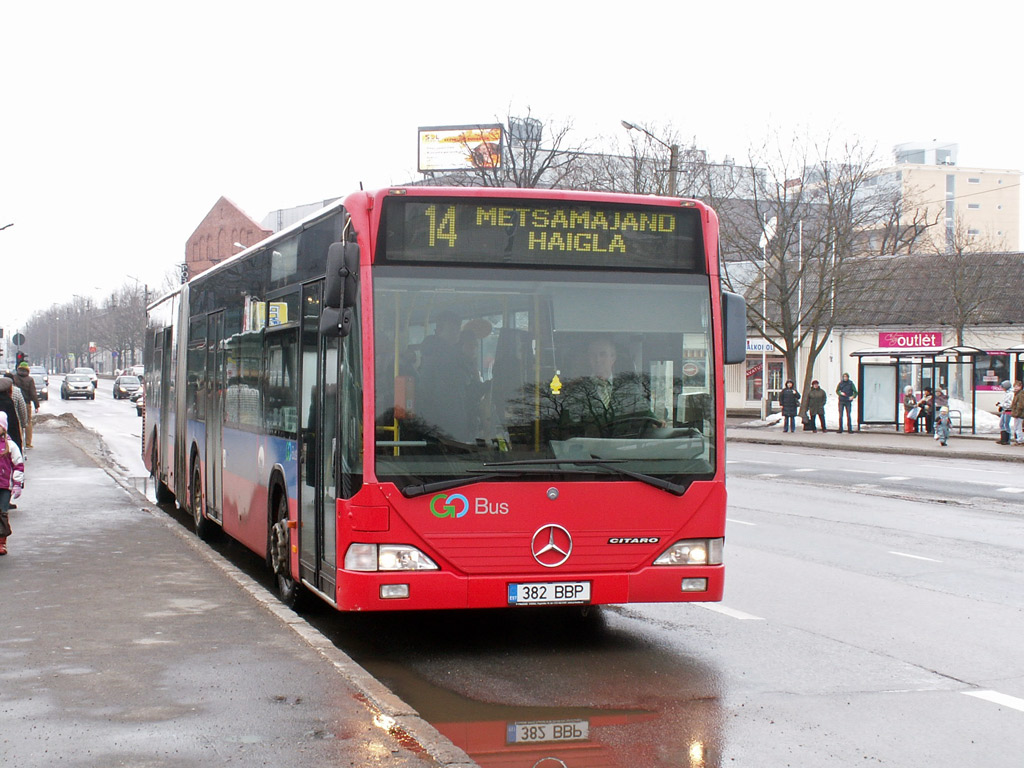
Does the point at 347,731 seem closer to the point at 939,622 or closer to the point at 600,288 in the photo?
the point at 600,288

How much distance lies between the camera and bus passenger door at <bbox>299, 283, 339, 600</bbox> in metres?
8.03

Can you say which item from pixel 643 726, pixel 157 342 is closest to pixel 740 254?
pixel 157 342

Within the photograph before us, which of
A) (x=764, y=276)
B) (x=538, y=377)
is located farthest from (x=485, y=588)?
(x=764, y=276)

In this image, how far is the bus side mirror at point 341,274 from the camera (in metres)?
7.46

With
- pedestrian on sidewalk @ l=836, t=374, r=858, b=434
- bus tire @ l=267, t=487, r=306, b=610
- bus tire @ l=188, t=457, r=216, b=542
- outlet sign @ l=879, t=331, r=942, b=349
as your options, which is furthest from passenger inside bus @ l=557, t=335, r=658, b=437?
outlet sign @ l=879, t=331, r=942, b=349

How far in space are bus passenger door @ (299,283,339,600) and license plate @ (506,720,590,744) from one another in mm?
1960

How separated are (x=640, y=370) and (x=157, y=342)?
1225cm

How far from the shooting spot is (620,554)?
25.7ft

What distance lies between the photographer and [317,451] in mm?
8391

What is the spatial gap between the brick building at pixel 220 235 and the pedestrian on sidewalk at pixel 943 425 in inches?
3176

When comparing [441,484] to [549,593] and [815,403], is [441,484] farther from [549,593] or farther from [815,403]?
[815,403]

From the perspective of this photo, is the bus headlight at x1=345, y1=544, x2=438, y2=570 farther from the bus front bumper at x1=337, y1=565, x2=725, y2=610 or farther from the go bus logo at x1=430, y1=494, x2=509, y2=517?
the go bus logo at x1=430, y1=494, x2=509, y2=517

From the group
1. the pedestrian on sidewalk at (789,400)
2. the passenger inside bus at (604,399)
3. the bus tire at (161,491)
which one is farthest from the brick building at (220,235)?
the passenger inside bus at (604,399)

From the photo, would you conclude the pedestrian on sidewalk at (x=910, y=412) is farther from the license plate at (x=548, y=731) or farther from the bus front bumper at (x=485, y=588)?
the license plate at (x=548, y=731)
